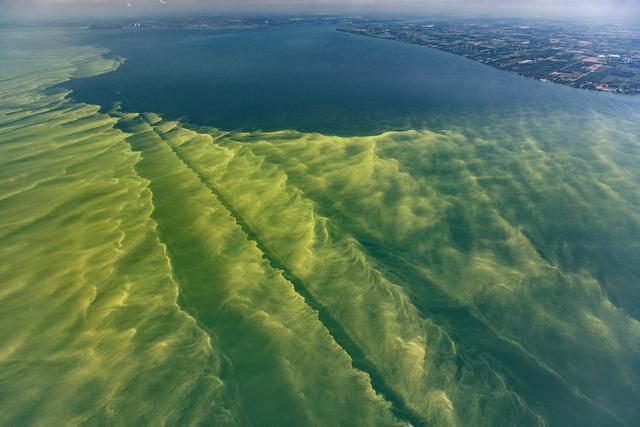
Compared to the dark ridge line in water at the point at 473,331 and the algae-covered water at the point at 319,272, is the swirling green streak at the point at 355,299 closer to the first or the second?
the algae-covered water at the point at 319,272

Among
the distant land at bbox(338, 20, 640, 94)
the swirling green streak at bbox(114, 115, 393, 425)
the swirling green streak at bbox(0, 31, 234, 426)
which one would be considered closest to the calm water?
the distant land at bbox(338, 20, 640, 94)

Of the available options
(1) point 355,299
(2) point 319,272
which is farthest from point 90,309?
(1) point 355,299

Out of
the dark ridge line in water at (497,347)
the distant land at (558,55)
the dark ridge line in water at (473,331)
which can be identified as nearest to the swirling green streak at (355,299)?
the dark ridge line in water at (473,331)

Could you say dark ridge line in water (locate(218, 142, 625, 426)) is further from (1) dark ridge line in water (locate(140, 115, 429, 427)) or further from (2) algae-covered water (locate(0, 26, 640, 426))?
(1) dark ridge line in water (locate(140, 115, 429, 427))

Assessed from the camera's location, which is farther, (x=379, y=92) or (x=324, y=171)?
(x=379, y=92)

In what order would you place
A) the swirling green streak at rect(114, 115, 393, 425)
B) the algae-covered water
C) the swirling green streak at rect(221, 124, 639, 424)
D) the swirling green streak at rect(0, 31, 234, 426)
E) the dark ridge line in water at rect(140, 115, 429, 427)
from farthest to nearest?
1. the swirling green streak at rect(221, 124, 639, 424)
2. the algae-covered water
3. the swirling green streak at rect(0, 31, 234, 426)
4. the swirling green streak at rect(114, 115, 393, 425)
5. the dark ridge line in water at rect(140, 115, 429, 427)

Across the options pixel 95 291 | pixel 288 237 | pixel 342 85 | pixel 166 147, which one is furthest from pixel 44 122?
pixel 342 85

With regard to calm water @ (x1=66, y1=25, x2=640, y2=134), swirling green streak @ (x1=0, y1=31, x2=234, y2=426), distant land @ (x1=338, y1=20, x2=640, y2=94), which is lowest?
swirling green streak @ (x1=0, y1=31, x2=234, y2=426)

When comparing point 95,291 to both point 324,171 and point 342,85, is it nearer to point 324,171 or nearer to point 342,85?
point 324,171
